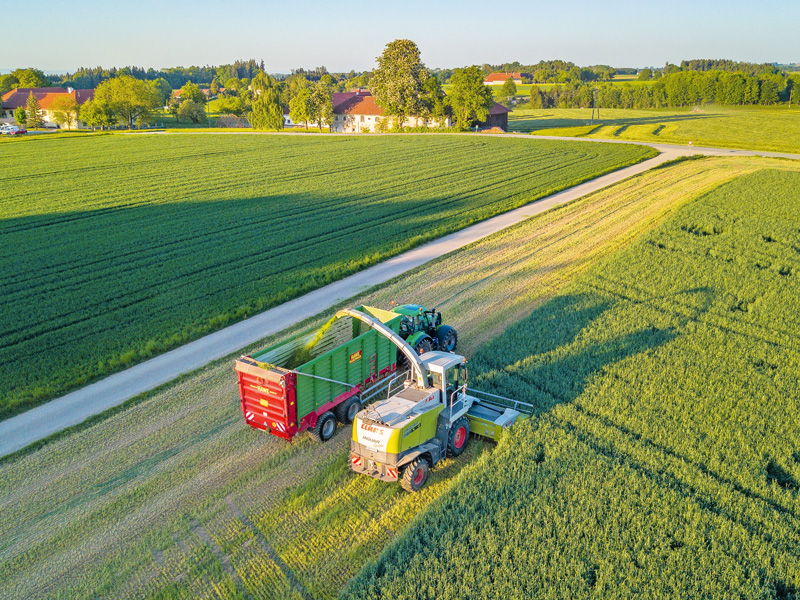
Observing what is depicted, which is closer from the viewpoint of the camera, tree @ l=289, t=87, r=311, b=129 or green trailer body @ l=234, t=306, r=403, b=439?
green trailer body @ l=234, t=306, r=403, b=439

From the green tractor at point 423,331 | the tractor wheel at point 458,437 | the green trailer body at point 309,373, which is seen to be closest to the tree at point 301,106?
the green tractor at point 423,331

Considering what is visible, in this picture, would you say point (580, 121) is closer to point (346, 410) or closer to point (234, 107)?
point (234, 107)

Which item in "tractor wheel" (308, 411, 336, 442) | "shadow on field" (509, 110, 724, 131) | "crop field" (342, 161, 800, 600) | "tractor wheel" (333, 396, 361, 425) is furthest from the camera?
"shadow on field" (509, 110, 724, 131)

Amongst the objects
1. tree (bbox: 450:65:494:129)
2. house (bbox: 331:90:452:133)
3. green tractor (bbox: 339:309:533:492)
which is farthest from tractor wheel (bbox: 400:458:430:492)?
house (bbox: 331:90:452:133)

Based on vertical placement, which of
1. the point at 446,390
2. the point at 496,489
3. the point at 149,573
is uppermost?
the point at 446,390

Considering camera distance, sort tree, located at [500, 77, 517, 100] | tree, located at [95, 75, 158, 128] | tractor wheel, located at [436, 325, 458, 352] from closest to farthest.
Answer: tractor wheel, located at [436, 325, 458, 352], tree, located at [95, 75, 158, 128], tree, located at [500, 77, 517, 100]

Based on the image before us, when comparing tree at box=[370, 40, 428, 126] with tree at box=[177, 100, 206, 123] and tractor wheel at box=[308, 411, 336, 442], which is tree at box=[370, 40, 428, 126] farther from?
tractor wheel at box=[308, 411, 336, 442]

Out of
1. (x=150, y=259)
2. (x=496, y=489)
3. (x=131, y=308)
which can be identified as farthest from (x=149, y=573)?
(x=150, y=259)

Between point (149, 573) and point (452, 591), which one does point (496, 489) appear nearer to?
point (452, 591)
